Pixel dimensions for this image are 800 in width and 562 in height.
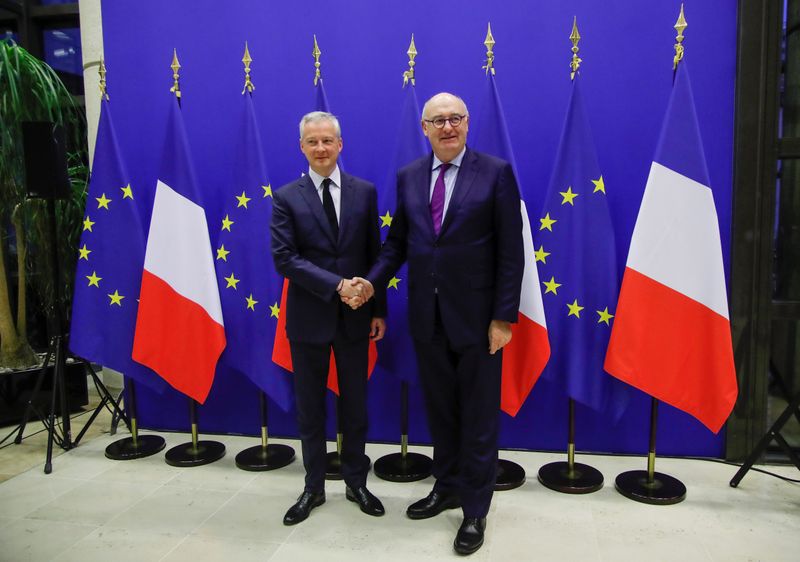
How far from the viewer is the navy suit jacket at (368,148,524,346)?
209 cm

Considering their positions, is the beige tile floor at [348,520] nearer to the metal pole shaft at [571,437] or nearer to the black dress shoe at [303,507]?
the black dress shoe at [303,507]

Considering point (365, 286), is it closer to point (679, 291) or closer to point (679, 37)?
point (679, 291)

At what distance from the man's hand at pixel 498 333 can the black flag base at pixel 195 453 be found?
5.69 feet

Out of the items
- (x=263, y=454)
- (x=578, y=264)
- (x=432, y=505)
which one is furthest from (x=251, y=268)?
(x=578, y=264)

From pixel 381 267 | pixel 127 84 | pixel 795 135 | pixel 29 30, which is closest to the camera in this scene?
pixel 381 267

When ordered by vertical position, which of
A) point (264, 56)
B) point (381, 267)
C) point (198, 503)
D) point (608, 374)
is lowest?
point (198, 503)

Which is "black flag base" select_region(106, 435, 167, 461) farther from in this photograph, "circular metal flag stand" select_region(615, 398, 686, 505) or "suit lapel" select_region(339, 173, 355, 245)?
"circular metal flag stand" select_region(615, 398, 686, 505)

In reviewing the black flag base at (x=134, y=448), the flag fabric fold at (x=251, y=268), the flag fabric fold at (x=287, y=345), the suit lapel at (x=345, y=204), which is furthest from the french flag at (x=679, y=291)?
the black flag base at (x=134, y=448)

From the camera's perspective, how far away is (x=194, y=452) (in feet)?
10.00

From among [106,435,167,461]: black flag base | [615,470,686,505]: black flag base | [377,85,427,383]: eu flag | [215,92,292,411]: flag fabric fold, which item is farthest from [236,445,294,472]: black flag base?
[615,470,686,505]: black flag base

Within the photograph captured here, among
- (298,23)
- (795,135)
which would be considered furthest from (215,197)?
(795,135)

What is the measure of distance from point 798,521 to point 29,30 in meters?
5.79

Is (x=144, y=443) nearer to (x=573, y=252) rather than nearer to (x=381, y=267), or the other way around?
(x=381, y=267)

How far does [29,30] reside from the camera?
446 cm
